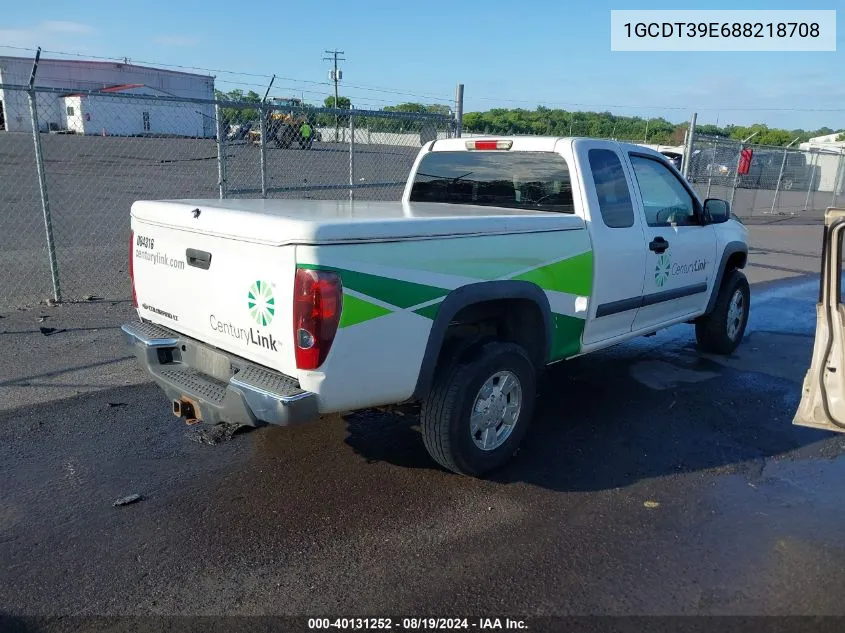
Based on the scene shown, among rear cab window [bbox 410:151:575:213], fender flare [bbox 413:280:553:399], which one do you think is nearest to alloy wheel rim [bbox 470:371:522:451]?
fender flare [bbox 413:280:553:399]

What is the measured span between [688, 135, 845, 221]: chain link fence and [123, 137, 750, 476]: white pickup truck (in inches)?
408

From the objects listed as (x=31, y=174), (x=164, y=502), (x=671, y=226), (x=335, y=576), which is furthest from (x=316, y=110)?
(x=31, y=174)

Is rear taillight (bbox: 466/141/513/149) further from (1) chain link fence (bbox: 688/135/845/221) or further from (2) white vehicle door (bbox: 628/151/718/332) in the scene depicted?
(1) chain link fence (bbox: 688/135/845/221)

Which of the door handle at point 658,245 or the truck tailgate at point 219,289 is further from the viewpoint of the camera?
the door handle at point 658,245

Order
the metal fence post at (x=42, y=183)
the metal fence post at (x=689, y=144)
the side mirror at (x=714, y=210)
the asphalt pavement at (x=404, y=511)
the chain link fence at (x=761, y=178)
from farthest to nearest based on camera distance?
the chain link fence at (x=761, y=178), the metal fence post at (x=689, y=144), the metal fence post at (x=42, y=183), the side mirror at (x=714, y=210), the asphalt pavement at (x=404, y=511)

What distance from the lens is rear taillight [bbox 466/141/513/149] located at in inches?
201

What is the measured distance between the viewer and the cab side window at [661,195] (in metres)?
5.25

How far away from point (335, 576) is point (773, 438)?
3.35 metres

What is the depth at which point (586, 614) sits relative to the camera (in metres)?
2.93

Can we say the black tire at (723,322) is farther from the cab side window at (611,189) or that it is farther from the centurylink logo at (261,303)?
the centurylink logo at (261,303)

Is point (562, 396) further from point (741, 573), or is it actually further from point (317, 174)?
point (317, 174)

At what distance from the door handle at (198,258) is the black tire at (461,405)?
4.54 feet

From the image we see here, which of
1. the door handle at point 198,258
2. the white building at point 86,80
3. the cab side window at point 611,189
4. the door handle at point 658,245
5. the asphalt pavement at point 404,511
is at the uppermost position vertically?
the white building at point 86,80

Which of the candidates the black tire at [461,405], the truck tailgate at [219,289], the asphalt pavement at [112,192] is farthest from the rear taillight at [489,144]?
the asphalt pavement at [112,192]
